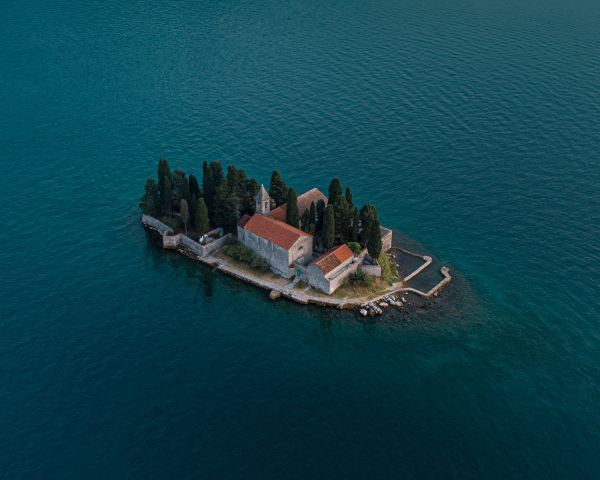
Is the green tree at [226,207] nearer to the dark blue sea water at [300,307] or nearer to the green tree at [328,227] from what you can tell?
the dark blue sea water at [300,307]

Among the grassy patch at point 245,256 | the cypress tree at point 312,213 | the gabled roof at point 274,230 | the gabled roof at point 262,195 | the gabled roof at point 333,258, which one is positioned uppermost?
the gabled roof at point 262,195

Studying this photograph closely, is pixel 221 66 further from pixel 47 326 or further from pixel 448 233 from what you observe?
pixel 47 326

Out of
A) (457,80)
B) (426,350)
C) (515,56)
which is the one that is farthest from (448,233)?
(515,56)

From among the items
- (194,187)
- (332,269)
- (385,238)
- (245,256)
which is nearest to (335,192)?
(385,238)

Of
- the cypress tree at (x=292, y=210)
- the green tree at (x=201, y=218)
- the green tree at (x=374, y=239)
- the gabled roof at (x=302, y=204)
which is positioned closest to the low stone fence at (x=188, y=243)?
the green tree at (x=201, y=218)

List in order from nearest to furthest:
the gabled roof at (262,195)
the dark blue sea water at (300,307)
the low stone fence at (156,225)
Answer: the dark blue sea water at (300,307), the gabled roof at (262,195), the low stone fence at (156,225)

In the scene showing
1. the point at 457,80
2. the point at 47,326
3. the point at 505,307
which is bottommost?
the point at 47,326

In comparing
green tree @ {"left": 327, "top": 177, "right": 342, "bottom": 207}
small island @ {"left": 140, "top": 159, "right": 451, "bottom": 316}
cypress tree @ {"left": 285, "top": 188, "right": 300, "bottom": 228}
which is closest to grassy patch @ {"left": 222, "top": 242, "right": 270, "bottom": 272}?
small island @ {"left": 140, "top": 159, "right": 451, "bottom": 316}
